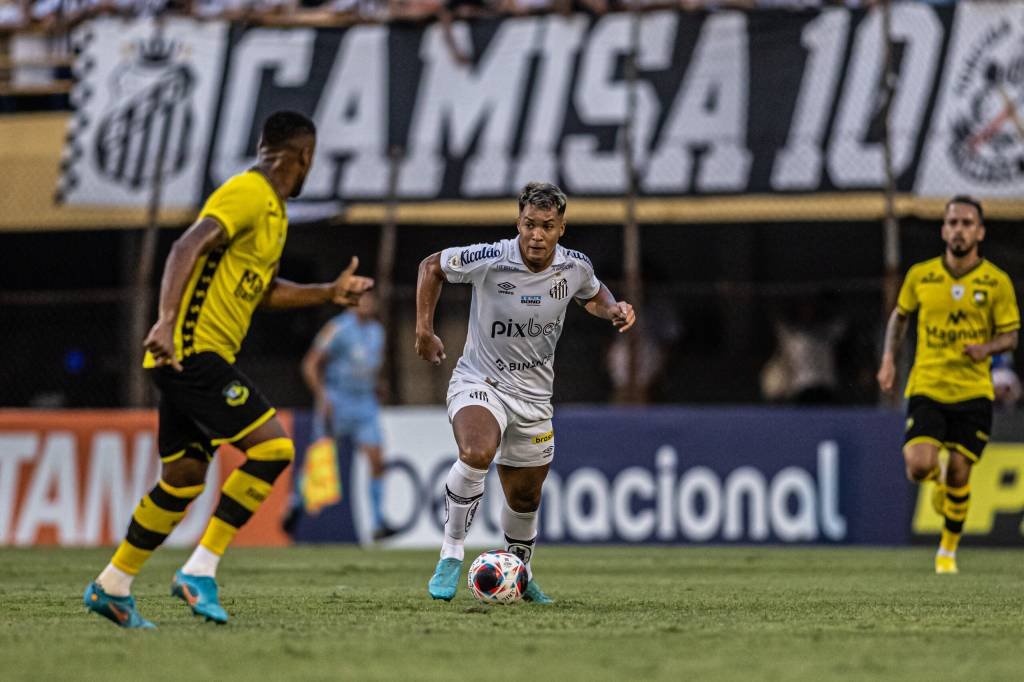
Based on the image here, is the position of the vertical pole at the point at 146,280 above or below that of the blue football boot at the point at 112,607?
above

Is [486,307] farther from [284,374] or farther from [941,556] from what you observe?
[284,374]

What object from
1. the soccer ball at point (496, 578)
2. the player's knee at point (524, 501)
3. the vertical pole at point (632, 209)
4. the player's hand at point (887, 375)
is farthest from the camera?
the vertical pole at point (632, 209)

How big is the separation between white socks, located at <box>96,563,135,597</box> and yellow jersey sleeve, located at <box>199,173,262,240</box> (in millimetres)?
1581

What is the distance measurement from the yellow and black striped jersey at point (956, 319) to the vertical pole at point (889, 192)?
3846 mm

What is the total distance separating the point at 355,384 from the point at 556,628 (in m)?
9.38

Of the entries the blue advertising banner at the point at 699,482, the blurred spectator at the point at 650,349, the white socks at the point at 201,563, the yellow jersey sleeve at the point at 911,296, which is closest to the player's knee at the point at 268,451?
the white socks at the point at 201,563

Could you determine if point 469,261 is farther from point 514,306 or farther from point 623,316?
point 623,316

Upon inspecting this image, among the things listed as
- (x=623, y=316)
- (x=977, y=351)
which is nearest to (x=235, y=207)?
(x=623, y=316)

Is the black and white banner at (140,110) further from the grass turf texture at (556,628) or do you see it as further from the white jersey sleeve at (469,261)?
the white jersey sleeve at (469,261)

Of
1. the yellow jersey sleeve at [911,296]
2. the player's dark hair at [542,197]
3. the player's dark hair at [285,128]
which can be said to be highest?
the player's dark hair at [285,128]

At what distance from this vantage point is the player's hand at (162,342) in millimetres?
7484

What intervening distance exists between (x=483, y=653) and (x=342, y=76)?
1372cm

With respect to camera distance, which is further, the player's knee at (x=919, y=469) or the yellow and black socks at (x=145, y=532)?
the player's knee at (x=919, y=469)

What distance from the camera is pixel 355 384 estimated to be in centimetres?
1722
